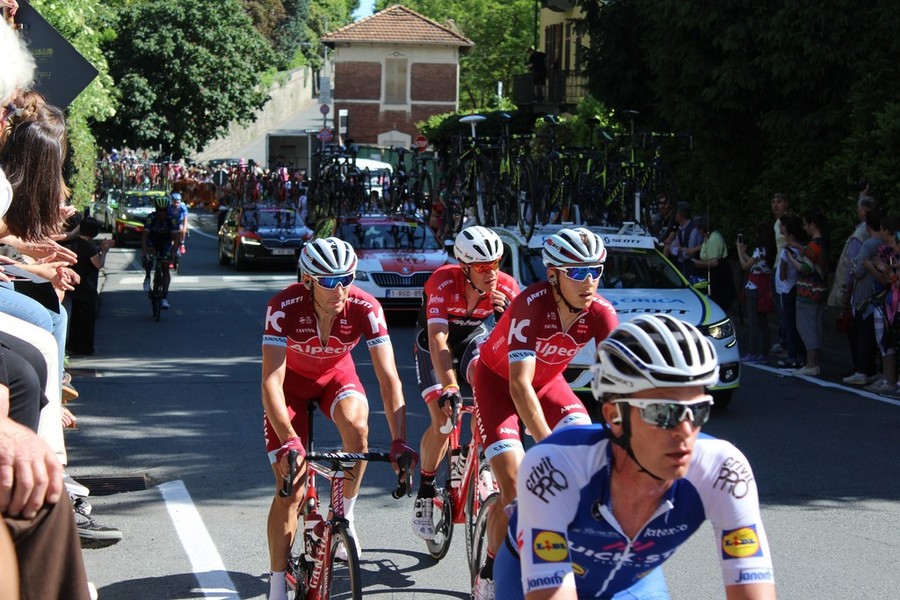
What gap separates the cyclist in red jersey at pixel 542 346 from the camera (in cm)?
586

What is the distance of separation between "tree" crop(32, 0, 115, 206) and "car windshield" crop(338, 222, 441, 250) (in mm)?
4599

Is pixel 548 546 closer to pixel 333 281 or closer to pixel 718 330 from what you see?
pixel 333 281

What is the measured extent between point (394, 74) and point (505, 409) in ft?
238

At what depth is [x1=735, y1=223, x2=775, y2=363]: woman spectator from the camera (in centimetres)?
1527

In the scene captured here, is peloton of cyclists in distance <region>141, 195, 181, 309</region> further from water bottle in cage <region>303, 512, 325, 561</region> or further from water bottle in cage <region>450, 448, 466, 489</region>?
water bottle in cage <region>303, 512, 325, 561</region>

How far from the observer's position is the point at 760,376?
563 inches

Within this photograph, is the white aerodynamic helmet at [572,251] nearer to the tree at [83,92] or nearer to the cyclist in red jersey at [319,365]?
the cyclist in red jersey at [319,365]

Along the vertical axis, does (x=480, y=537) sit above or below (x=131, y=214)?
above

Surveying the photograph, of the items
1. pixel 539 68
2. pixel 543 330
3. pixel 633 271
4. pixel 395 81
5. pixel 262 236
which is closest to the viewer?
pixel 543 330

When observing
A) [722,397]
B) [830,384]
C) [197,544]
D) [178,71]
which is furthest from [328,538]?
[178,71]

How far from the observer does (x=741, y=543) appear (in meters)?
3.38

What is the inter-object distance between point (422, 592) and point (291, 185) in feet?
115

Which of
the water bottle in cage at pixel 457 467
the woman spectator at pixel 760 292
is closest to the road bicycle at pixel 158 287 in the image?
the woman spectator at pixel 760 292

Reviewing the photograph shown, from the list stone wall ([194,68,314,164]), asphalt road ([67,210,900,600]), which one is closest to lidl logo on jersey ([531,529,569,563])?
asphalt road ([67,210,900,600])
